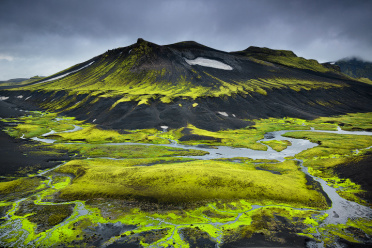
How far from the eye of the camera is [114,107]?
148625 mm

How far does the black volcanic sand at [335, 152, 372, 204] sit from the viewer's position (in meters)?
45.7

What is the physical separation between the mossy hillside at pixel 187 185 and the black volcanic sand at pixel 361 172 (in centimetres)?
907

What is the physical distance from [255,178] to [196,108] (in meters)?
98.2

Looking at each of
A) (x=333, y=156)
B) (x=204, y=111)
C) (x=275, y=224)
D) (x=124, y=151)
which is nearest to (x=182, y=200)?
(x=275, y=224)

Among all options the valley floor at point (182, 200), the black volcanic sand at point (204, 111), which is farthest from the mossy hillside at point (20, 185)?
the black volcanic sand at point (204, 111)

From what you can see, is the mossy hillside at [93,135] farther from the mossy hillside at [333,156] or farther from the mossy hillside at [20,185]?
the mossy hillside at [333,156]

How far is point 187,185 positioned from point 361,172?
134 feet

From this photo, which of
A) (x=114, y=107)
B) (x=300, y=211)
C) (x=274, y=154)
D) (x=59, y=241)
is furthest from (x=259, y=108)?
(x=59, y=241)

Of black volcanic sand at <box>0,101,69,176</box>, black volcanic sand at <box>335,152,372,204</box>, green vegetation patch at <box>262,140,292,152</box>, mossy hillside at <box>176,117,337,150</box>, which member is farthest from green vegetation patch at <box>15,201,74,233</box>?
green vegetation patch at <box>262,140,292,152</box>

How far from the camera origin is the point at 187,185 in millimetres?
47562

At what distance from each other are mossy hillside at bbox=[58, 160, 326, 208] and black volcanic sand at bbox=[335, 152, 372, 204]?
29.8 feet

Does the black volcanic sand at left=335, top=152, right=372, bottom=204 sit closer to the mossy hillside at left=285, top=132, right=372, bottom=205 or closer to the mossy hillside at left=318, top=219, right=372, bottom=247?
the mossy hillside at left=285, top=132, right=372, bottom=205

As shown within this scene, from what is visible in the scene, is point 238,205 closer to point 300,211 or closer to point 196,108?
point 300,211

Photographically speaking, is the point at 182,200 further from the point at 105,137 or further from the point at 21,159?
the point at 105,137
